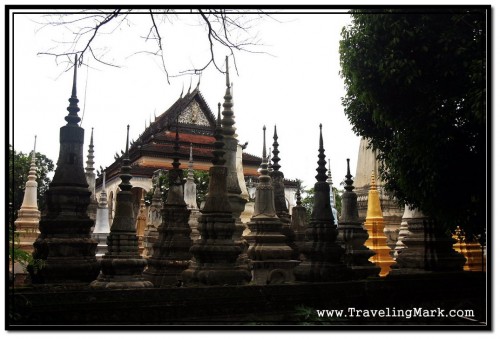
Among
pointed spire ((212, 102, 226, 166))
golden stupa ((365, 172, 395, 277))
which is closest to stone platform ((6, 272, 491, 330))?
pointed spire ((212, 102, 226, 166))

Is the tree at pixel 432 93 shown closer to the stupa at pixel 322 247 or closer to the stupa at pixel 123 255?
the stupa at pixel 322 247

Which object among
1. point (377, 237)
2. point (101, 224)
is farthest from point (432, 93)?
point (101, 224)

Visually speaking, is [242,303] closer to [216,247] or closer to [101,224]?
[216,247]

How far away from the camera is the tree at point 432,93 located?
6.02 meters

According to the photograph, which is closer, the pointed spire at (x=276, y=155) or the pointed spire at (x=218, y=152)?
the pointed spire at (x=218, y=152)

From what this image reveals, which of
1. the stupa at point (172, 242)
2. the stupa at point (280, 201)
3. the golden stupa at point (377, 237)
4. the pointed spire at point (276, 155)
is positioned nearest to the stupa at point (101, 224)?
the stupa at point (172, 242)

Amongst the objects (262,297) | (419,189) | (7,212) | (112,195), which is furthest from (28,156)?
(112,195)

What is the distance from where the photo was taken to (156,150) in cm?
1914

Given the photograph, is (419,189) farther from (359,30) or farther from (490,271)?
(359,30)

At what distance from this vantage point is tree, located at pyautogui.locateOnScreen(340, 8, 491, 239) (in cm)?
602

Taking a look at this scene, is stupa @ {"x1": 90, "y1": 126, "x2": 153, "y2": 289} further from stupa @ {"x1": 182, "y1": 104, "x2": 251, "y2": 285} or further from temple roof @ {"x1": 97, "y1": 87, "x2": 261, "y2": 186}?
temple roof @ {"x1": 97, "y1": 87, "x2": 261, "y2": 186}

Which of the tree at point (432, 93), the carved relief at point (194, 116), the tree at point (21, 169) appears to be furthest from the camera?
the carved relief at point (194, 116)

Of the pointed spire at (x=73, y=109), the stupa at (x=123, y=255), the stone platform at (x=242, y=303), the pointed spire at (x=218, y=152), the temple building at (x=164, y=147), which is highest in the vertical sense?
the temple building at (x=164, y=147)

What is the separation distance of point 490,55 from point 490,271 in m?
2.32
